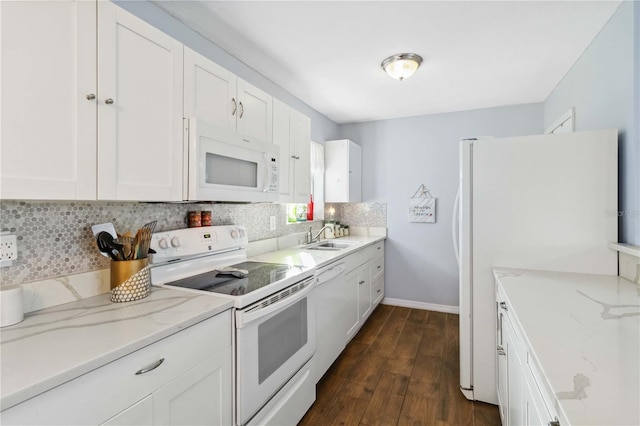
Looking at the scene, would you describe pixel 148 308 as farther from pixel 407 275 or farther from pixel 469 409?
pixel 407 275

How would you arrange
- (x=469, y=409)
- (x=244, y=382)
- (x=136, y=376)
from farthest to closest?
(x=469, y=409) < (x=244, y=382) < (x=136, y=376)

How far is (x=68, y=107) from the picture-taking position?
1043mm

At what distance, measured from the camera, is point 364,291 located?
3.15 metres

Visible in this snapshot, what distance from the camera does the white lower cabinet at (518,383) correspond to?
89cm

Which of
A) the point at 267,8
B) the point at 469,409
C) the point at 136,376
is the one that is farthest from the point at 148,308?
the point at 469,409

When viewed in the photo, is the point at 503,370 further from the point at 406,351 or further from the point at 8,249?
the point at 8,249

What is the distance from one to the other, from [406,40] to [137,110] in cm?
174

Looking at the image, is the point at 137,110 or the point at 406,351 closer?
the point at 137,110

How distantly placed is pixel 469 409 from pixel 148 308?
201 cm

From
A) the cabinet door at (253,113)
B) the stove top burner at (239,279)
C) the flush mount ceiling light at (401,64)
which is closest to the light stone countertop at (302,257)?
the stove top burner at (239,279)

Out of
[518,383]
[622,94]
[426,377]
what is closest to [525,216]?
[622,94]

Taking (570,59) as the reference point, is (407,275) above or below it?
below

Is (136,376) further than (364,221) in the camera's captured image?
No

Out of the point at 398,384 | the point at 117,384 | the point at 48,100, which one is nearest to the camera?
the point at 117,384
